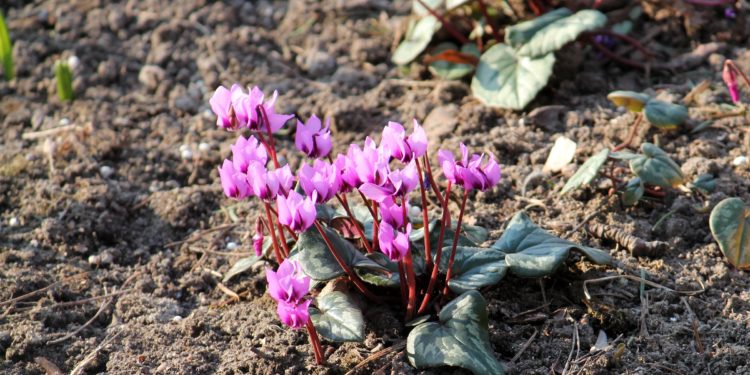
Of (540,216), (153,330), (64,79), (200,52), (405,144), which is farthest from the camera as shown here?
(200,52)

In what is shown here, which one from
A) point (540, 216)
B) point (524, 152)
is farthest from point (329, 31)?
point (540, 216)

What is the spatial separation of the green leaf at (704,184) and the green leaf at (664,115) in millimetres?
227

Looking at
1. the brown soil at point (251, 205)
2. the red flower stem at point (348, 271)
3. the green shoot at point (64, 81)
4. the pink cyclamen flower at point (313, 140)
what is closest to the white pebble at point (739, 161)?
the brown soil at point (251, 205)

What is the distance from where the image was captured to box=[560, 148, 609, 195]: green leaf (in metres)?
2.55

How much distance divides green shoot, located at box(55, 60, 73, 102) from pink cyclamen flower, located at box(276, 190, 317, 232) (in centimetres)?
210

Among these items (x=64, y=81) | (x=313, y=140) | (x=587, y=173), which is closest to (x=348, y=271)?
(x=313, y=140)

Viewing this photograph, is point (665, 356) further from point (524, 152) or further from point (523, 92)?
point (523, 92)

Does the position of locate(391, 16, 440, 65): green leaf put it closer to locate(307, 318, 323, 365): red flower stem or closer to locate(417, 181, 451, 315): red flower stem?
locate(417, 181, 451, 315): red flower stem

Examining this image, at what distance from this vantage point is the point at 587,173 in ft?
8.45

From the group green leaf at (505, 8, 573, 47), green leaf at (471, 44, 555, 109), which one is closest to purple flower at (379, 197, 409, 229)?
green leaf at (471, 44, 555, 109)

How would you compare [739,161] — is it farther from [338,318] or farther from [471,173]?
[338,318]

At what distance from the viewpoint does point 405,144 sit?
1.92 m

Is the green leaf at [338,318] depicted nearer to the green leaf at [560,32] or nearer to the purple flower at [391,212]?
the purple flower at [391,212]

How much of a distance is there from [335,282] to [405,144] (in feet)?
1.64
